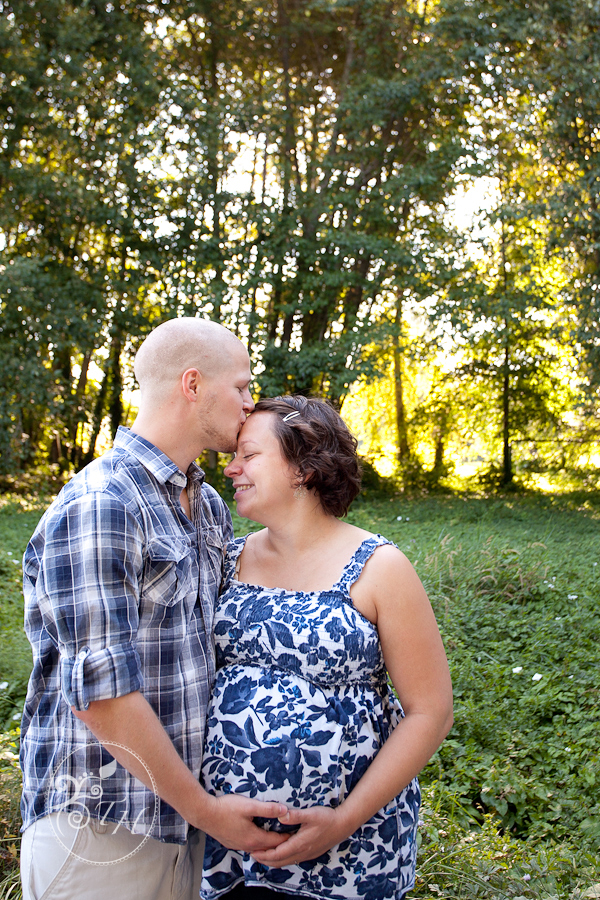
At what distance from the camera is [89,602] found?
59.1 inches

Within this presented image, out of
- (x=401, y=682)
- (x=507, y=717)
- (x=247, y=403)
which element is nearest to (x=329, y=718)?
(x=401, y=682)

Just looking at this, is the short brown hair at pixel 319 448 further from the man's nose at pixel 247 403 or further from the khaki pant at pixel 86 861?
the khaki pant at pixel 86 861

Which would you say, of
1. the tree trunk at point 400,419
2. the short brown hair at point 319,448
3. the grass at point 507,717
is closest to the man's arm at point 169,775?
the short brown hair at point 319,448

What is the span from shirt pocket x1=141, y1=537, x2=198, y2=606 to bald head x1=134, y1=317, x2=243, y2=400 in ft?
1.41

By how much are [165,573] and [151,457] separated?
12.0 inches

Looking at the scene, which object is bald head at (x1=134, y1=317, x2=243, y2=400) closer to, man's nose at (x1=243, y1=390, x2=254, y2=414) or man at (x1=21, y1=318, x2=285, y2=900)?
man at (x1=21, y1=318, x2=285, y2=900)

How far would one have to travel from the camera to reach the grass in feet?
8.84

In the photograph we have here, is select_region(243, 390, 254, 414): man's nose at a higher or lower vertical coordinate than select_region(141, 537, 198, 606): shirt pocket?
higher

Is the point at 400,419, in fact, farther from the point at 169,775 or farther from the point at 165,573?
the point at 169,775

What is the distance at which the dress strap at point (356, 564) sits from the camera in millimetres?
1846

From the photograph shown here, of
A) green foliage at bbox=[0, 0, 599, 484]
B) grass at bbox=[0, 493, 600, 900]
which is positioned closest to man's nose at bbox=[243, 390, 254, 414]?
grass at bbox=[0, 493, 600, 900]

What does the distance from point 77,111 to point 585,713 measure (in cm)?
1061

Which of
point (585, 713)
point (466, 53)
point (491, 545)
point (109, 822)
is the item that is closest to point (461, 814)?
point (585, 713)

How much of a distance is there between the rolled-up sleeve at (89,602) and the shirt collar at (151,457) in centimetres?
25
